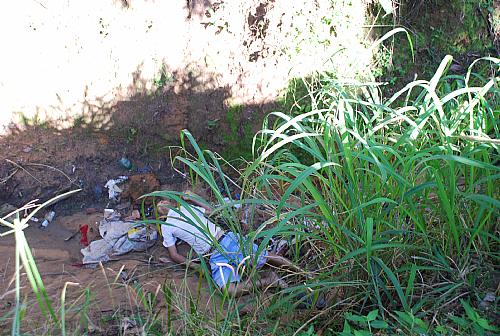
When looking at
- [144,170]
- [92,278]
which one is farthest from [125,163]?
[92,278]

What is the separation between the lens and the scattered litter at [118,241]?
11.6 feet

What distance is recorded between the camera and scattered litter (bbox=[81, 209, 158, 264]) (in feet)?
11.6

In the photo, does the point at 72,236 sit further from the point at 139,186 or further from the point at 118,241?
the point at 139,186

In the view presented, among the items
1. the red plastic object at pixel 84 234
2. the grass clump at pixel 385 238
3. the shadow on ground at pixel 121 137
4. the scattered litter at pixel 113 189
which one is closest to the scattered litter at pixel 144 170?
the shadow on ground at pixel 121 137

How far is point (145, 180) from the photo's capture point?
13.4 feet

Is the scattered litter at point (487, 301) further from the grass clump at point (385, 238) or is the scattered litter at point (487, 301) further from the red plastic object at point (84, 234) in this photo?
the red plastic object at point (84, 234)

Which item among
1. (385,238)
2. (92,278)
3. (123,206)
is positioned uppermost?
(385,238)

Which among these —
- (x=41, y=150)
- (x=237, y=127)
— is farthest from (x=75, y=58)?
(x=237, y=127)

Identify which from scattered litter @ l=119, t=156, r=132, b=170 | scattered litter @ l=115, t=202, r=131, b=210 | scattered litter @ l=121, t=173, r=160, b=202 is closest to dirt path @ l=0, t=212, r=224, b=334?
scattered litter @ l=115, t=202, r=131, b=210

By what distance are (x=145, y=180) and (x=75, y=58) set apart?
1136 mm

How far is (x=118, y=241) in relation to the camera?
12.0 feet

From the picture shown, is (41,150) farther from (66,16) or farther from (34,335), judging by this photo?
(34,335)

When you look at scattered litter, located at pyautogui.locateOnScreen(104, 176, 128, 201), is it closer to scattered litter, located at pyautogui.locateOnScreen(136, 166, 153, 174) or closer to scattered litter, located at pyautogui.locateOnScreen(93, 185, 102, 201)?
scattered litter, located at pyautogui.locateOnScreen(93, 185, 102, 201)

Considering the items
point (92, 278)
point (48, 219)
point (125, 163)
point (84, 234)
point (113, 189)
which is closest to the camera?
point (92, 278)
